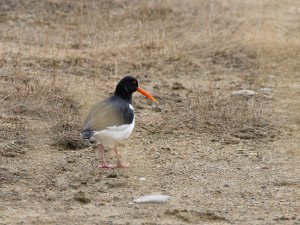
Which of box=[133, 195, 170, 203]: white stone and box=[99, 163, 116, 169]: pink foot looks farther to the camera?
box=[99, 163, 116, 169]: pink foot

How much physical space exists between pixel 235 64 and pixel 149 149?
4102 millimetres

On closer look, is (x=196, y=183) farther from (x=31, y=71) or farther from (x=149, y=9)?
(x=149, y=9)

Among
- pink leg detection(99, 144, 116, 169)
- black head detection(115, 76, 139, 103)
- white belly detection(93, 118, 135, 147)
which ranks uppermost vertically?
black head detection(115, 76, 139, 103)

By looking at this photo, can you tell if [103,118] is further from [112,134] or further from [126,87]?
[126,87]

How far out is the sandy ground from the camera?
6.59 m

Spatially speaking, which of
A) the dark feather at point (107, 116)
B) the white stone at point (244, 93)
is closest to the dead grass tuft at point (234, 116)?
the white stone at point (244, 93)

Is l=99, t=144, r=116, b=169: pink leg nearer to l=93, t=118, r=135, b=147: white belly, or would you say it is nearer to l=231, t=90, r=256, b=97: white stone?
l=93, t=118, r=135, b=147: white belly

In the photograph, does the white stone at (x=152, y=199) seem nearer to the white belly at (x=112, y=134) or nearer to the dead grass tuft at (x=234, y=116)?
the white belly at (x=112, y=134)

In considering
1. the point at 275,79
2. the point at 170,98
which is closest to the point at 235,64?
the point at 275,79

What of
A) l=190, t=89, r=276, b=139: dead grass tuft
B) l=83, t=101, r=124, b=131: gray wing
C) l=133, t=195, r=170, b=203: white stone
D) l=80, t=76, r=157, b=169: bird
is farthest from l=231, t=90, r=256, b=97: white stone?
l=133, t=195, r=170, b=203: white stone

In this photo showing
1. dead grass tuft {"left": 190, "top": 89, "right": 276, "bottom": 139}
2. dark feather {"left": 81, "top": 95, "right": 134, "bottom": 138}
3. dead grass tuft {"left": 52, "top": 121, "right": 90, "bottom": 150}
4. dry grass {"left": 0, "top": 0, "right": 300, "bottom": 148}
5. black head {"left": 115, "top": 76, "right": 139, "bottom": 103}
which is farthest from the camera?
dry grass {"left": 0, "top": 0, "right": 300, "bottom": 148}

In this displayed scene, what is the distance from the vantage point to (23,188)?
693cm

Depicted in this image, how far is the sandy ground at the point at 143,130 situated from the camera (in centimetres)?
659

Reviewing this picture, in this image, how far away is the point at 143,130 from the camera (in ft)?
29.3
